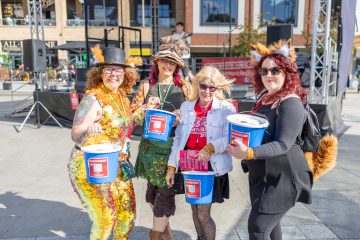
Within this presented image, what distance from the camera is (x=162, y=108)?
2666 mm

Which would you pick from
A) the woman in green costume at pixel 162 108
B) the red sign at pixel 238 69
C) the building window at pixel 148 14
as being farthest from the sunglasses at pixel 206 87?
the building window at pixel 148 14

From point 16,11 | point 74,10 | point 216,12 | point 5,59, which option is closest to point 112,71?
point 216,12

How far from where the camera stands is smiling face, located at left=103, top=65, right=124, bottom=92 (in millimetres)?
2383

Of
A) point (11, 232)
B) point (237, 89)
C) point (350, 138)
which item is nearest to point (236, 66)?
point (237, 89)

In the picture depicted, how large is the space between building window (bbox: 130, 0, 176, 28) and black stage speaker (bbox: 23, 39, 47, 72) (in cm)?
2280

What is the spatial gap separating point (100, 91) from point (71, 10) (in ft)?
118

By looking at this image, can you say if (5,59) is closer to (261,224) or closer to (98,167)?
(98,167)

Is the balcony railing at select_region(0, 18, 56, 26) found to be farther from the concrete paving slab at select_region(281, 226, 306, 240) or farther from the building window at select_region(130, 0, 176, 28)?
Answer: the concrete paving slab at select_region(281, 226, 306, 240)

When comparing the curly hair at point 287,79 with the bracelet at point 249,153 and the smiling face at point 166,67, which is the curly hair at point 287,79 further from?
the smiling face at point 166,67

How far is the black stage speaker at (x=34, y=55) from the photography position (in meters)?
8.86

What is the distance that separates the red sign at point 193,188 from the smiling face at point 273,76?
2.77 ft

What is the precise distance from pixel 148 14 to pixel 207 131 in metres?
30.8

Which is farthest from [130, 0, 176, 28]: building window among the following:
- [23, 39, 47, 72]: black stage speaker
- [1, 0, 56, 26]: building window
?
→ [23, 39, 47, 72]: black stage speaker

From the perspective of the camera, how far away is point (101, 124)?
229cm
